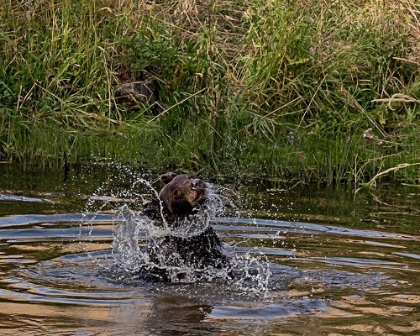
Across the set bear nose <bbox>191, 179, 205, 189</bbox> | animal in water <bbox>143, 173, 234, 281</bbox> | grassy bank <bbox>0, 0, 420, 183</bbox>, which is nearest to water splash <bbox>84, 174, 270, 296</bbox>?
animal in water <bbox>143, 173, 234, 281</bbox>

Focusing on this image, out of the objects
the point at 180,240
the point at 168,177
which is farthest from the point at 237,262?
the point at 168,177

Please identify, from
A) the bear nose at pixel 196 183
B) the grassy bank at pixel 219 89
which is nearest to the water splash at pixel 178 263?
the bear nose at pixel 196 183

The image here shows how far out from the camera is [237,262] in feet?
22.9

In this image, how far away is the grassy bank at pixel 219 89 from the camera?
34.1ft

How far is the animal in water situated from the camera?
6.45m

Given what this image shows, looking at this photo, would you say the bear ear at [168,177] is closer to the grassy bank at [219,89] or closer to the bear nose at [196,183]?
the bear nose at [196,183]

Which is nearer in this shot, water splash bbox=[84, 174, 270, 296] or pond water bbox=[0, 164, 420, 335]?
pond water bbox=[0, 164, 420, 335]

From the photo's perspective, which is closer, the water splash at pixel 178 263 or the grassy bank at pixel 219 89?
the water splash at pixel 178 263

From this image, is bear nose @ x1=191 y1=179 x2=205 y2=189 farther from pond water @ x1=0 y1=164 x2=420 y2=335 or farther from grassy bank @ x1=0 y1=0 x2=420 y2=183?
grassy bank @ x1=0 y1=0 x2=420 y2=183

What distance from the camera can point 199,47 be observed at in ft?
40.4

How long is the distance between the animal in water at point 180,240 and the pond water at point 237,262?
0.21m

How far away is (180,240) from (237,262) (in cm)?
57

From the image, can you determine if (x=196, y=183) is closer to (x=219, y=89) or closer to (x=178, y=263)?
(x=178, y=263)

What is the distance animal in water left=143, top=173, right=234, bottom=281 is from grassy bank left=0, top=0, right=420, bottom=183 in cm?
334
